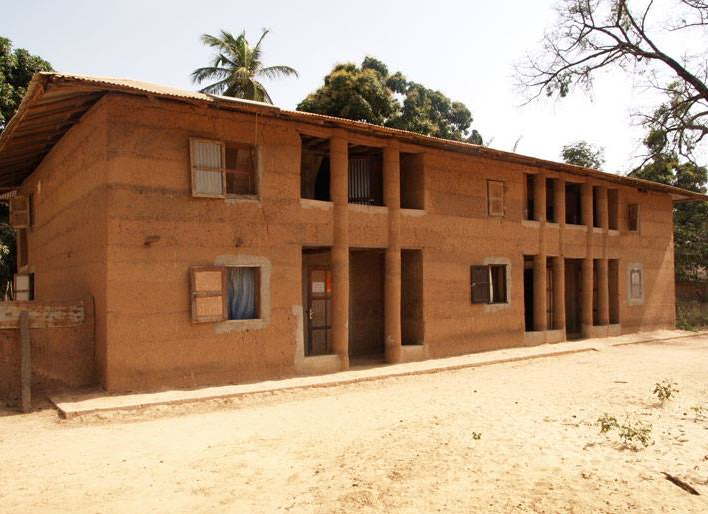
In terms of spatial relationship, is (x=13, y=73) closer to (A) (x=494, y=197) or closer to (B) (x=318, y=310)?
(B) (x=318, y=310)

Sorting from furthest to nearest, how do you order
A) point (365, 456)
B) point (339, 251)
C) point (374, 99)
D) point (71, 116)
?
point (374, 99) → point (339, 251) → point (71, 116) → point (365, 456)

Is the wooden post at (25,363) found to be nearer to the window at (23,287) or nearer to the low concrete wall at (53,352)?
the low concrete wall at (53,352)

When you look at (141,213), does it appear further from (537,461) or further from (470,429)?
(537,461)

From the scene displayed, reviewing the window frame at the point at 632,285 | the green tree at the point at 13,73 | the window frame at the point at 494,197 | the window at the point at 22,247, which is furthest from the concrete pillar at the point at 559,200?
the green tree at the point at 13,73

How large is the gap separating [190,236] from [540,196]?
10273 millimetres

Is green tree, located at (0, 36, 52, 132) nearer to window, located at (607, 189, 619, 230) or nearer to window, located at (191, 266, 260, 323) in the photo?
window, located at (191, 266, 260, 323)

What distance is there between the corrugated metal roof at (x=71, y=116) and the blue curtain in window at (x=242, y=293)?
9.48ft

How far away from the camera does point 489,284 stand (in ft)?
48.5

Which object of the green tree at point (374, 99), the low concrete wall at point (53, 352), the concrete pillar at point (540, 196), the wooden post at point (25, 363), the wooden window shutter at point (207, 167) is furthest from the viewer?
the green tree at point (374, 99)

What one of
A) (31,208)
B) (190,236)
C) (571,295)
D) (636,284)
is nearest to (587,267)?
(571,295)

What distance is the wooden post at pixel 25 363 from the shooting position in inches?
342

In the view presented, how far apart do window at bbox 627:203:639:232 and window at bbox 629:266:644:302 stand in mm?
1352

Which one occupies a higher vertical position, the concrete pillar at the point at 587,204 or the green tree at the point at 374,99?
the green tree at the point at 374,99

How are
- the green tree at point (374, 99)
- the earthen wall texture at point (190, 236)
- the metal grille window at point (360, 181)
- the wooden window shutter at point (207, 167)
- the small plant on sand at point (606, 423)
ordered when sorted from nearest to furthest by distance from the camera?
the small plant on sand at point (606, 423) < the earthen wall texture at point (190, 236) < the wooden window shutter at point (207, 167) < the metal grille window at point (360, 181) < the green tree at point (374, 99)
